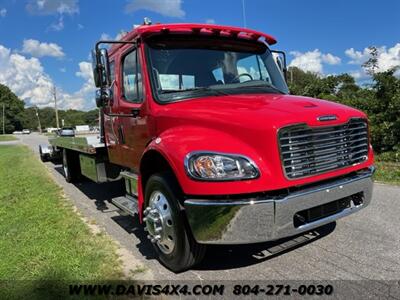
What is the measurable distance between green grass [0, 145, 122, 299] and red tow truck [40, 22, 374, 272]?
63 cm

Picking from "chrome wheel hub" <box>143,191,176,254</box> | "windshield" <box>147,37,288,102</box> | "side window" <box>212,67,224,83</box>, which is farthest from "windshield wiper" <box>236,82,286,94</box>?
"chrome wheel hub" <box>143,191,176,254</box>

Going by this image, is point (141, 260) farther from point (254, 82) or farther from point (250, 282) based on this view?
point (254, 82)

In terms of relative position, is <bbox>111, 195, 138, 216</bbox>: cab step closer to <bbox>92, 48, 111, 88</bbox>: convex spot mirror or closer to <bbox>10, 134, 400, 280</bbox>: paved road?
<bbox>10, 134, 400, 280</bbox>: paved road

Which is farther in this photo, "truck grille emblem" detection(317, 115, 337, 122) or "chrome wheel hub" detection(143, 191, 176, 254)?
"chrome wheel hub" detection(143, 191, 176, 254)

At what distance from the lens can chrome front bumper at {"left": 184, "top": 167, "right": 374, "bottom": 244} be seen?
11.4ft

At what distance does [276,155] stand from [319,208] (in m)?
0.78

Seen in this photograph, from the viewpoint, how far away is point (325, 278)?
381 cm

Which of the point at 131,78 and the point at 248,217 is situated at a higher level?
the point at 131,78

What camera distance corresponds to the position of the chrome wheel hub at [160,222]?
4.11 metres

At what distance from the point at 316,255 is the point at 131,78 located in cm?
303

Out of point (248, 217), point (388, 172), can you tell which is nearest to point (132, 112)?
point (248, 217)

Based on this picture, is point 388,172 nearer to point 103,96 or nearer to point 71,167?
point 103,96

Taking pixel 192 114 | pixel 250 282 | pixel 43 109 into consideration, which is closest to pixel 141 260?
pixel 250 282

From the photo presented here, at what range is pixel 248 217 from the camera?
348 cm
